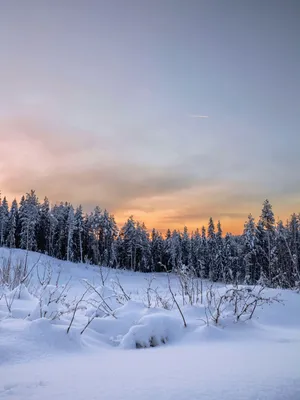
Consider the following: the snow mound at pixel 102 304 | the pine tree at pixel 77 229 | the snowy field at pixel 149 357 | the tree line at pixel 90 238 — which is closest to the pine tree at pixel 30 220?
the tree line at pixel 90 238

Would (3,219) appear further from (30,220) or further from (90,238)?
(90,238)

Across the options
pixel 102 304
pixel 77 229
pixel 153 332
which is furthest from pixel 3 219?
pixel 153 332

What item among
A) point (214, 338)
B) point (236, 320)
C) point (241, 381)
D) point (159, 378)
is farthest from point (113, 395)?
point (236, 320)

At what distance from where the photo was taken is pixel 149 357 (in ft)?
12.2

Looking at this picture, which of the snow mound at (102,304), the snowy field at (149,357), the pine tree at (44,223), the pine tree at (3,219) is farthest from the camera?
the pine tree at (44,223)

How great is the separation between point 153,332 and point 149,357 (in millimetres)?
1205

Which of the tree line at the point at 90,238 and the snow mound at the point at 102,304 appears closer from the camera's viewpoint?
the snow mound at the point at 102,304

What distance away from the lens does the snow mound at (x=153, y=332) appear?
15.5 feet

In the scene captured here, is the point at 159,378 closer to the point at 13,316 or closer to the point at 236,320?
the point at 236,320

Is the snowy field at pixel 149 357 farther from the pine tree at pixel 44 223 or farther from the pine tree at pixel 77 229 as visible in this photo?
the pine tree at pixel 44 223

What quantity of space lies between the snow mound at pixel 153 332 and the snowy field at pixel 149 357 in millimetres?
15

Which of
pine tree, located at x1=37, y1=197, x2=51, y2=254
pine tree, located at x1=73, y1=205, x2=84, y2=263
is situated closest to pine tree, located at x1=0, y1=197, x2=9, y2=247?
pine tree, located at x1=37, y1=197, x2=51, y2=254

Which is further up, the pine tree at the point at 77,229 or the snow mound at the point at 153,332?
the pine tree at the point at 77,229

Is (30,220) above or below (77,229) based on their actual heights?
above
